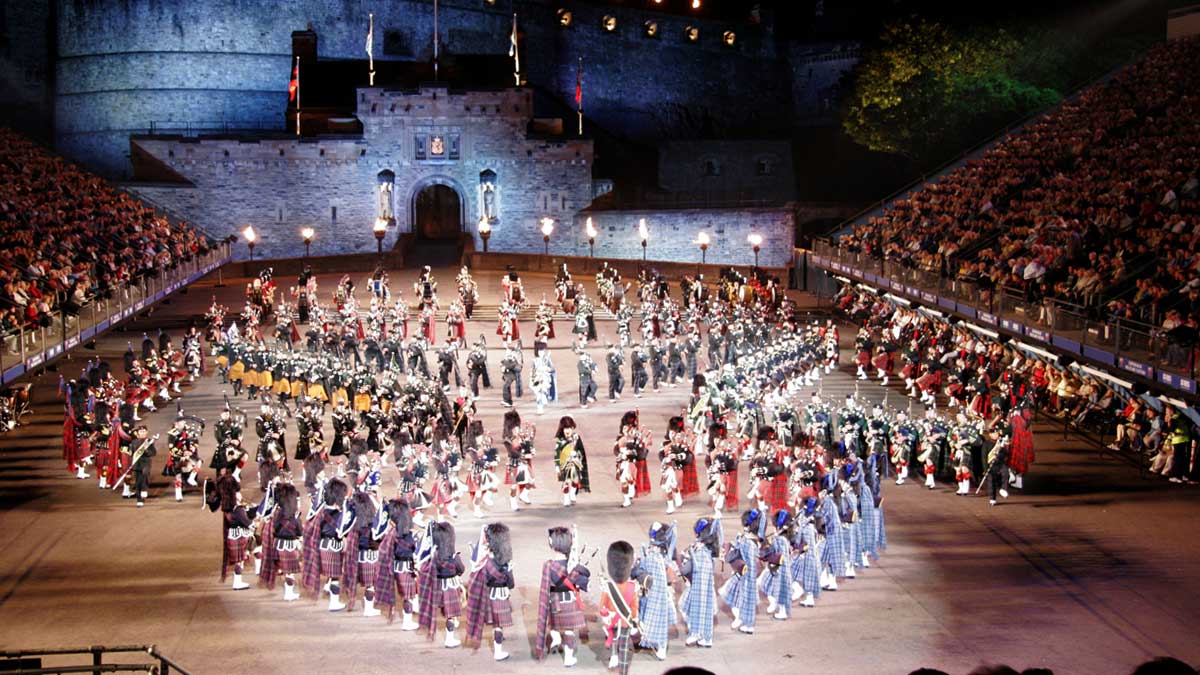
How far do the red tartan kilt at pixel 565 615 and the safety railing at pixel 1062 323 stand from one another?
34.2ft

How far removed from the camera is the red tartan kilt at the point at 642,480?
809 inches

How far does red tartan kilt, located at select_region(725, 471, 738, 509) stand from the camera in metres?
19.8

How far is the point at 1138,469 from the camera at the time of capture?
74.4ft

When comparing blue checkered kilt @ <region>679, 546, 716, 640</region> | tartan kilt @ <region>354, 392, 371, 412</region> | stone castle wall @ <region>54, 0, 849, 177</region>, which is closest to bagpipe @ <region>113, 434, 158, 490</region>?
tartan kilt @ <region>354, 392, 371, 412</region>

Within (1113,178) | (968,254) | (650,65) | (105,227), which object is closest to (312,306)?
(105,227)

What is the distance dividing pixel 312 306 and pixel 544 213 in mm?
20510

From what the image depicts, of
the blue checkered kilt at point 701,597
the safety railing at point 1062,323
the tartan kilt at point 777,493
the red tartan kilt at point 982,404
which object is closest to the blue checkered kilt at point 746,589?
the blue checkered kilt at point 701,597

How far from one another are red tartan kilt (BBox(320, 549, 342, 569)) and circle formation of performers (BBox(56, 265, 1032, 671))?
0.08 ft

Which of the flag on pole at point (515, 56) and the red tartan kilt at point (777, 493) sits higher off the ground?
the flag on pole at point (515, 56)

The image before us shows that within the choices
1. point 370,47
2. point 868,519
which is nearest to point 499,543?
point 868,519

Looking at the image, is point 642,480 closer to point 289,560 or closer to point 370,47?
point 289,560

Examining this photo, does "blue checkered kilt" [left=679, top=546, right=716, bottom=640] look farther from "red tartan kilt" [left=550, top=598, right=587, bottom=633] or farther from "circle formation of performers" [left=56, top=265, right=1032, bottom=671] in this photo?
"red tartan kilt" [left=550, top=598, right=587, bottom=633]

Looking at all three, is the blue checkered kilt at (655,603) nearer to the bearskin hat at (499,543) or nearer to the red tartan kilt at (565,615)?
the red tartan kilt at (565,615)

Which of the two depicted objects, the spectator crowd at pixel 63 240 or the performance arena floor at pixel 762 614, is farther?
the spectator crowd at pixel 63 240
